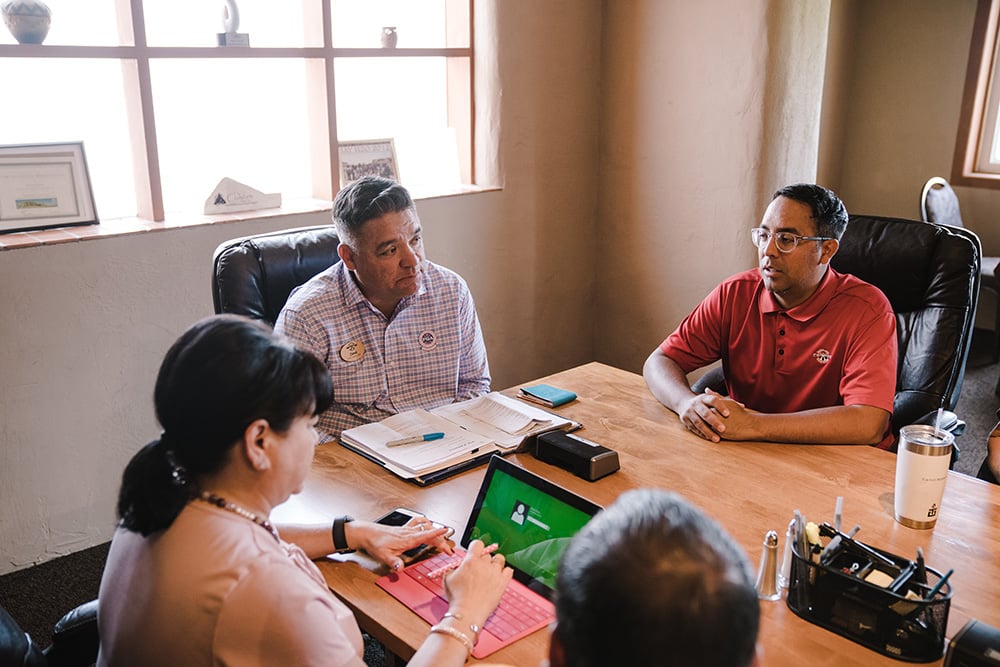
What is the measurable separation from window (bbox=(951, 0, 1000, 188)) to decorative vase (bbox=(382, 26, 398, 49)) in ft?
10.9

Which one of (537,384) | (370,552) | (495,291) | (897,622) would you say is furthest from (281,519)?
(495,291)

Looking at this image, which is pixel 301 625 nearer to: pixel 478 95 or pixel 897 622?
pixel 897 622

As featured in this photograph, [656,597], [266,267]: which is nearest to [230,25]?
[266,267]

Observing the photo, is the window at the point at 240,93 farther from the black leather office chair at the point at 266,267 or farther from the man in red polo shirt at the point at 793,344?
the man in red polo shirt at the point at 793,344

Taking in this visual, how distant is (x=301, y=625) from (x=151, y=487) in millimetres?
260

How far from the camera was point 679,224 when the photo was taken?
3.70m

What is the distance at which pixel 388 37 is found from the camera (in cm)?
330

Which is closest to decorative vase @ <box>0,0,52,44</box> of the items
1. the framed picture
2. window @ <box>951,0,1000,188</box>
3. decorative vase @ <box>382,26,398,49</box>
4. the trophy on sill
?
the framed picture

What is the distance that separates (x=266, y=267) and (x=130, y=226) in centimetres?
76

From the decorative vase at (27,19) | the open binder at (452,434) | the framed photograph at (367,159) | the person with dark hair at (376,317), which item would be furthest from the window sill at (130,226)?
the open binder at (452,434)

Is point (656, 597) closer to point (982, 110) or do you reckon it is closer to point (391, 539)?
point (391, 539)

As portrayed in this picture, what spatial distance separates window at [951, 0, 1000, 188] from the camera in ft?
15.5

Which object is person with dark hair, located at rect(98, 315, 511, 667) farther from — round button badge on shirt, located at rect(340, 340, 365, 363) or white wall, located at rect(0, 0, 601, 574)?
white wall, located at rect(0, 0, 601, 574)

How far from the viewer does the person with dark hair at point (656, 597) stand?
663mm
